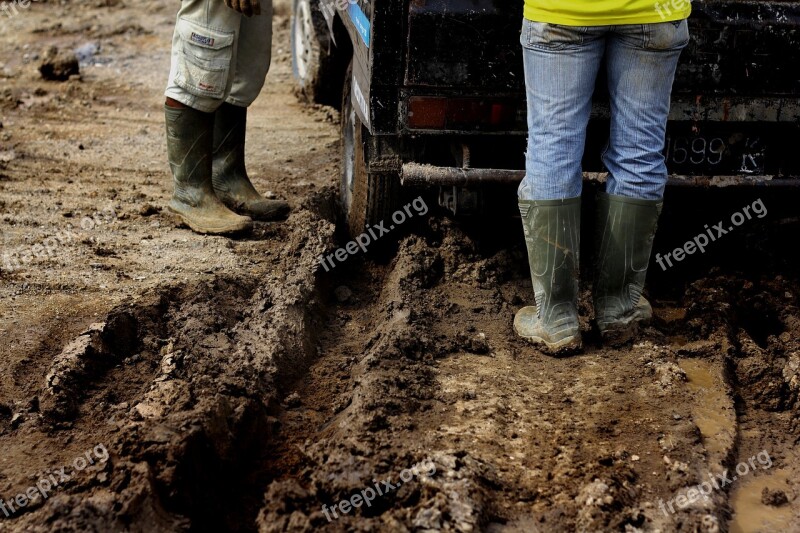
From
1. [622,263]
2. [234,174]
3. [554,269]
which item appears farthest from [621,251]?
[234,174]

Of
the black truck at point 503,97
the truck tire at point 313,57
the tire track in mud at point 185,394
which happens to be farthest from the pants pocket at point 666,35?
the truck tire at point 313,57

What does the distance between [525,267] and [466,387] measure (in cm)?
108

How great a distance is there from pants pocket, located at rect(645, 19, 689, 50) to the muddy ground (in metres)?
0.84

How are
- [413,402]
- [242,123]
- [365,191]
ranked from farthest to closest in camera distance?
[242,123] → [365,191] → [413,402]

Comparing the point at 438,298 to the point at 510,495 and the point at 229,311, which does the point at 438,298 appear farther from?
the point at 510,495

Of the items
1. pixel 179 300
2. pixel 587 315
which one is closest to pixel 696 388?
pixel 587 315

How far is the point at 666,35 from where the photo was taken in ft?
10.7

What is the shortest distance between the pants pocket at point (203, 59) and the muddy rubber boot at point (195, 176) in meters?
0.15

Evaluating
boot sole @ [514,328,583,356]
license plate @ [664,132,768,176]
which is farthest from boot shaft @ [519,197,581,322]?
license plate @ [664,132,768,176]

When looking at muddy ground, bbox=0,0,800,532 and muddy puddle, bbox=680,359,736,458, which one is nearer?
muddy ground, bbox=0,0,800,532

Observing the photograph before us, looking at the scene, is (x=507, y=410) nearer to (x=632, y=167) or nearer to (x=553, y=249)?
(x=553, y=249)

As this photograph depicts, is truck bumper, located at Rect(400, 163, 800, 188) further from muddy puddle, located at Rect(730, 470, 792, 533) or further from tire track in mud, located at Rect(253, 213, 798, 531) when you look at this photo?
muddy puddle, located at Rect(730, 470, 792, 533)

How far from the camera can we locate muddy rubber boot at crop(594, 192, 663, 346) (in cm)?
353

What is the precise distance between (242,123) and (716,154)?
2.50 m
